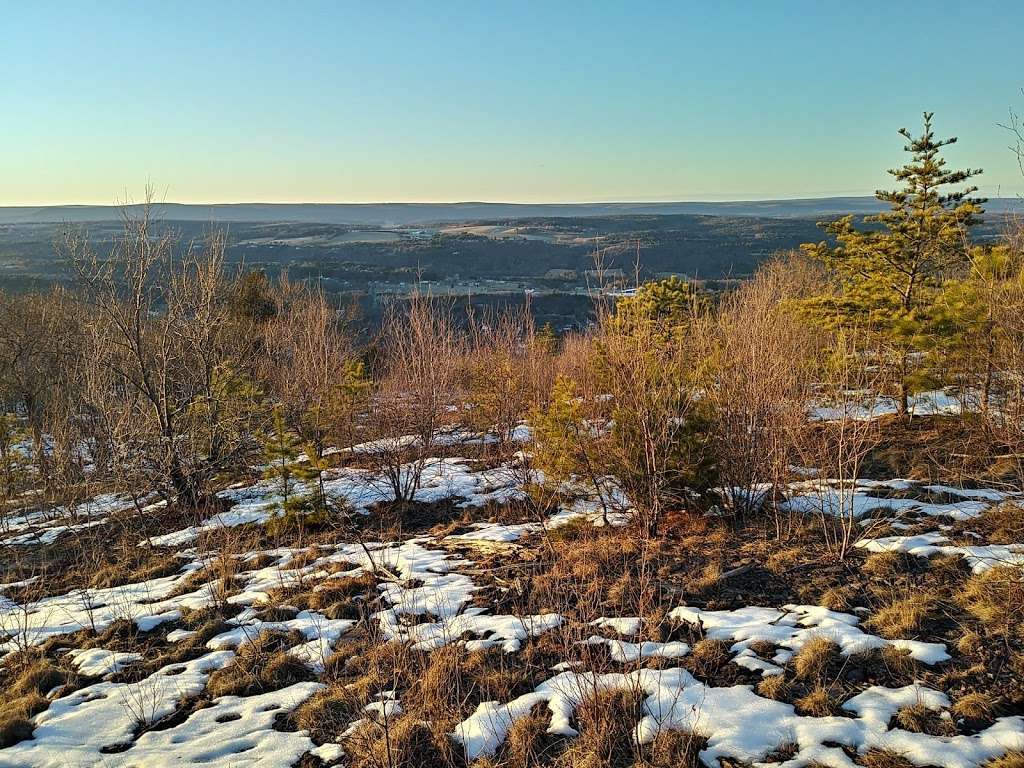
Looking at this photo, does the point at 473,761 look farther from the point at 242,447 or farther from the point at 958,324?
the point at 958,324

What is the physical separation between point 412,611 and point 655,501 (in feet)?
9.90

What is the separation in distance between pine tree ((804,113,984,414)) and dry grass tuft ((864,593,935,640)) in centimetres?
746

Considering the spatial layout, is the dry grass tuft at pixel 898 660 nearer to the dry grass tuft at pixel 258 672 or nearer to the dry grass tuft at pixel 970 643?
the dry grass tuft at pixel 970 643

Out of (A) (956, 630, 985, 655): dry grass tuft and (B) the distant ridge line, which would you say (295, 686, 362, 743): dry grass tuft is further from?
(B) the distant ridge line

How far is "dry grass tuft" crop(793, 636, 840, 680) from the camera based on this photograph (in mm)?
4574

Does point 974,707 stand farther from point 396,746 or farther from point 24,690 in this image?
point 24,690

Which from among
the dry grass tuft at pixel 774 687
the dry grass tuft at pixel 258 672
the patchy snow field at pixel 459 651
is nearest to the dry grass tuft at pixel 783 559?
the patchy snow field at pixel 459 651

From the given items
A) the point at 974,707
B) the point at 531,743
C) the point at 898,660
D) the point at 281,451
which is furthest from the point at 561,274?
the point at 531,743

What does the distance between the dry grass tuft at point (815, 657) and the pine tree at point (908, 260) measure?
27.7 feet

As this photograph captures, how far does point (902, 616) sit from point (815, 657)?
3.48ft

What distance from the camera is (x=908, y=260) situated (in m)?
12.8

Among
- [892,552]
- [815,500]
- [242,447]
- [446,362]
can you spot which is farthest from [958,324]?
[242,447]

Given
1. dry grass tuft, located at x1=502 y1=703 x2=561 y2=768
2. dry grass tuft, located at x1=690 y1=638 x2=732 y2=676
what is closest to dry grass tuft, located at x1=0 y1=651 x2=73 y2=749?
dry grass tuft, located at x1=502 y1=703 x2=561 y2=768

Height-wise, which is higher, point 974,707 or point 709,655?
point 974,707
